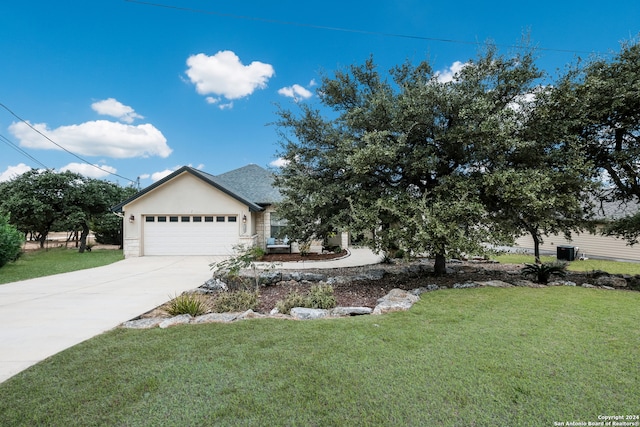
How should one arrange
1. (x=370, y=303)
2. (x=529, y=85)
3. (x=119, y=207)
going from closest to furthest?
(x=370, y=303) → (x=529, y=85) → (x=119, y=207)

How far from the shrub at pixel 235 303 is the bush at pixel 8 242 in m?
9.60

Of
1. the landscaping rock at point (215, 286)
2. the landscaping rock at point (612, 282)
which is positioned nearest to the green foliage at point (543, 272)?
the landscaping rock at point (612, 282)

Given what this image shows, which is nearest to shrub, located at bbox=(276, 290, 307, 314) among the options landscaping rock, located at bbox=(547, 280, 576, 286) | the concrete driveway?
the concrete driveway

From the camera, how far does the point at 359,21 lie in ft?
31.4

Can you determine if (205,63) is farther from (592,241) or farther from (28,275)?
(592,241)

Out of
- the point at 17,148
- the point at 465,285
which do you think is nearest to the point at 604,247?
the point at 465,285

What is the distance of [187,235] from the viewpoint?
47.9 feet

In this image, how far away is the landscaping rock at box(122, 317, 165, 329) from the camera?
14.7 feet

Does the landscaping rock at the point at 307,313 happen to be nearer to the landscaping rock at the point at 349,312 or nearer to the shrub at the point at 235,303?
the landscaping rock at the point at 349,312

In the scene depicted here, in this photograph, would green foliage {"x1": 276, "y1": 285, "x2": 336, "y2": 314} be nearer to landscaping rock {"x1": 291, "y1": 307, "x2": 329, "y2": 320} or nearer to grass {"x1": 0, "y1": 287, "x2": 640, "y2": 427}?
landscaping rock {"x1": 291, "y1": 307, "x2": 329, "y2": 320}

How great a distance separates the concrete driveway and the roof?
4.81 meters

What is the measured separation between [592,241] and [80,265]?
2371 cm

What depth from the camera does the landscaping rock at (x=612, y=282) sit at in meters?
7.27

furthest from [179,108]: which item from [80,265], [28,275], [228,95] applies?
[28,275]
